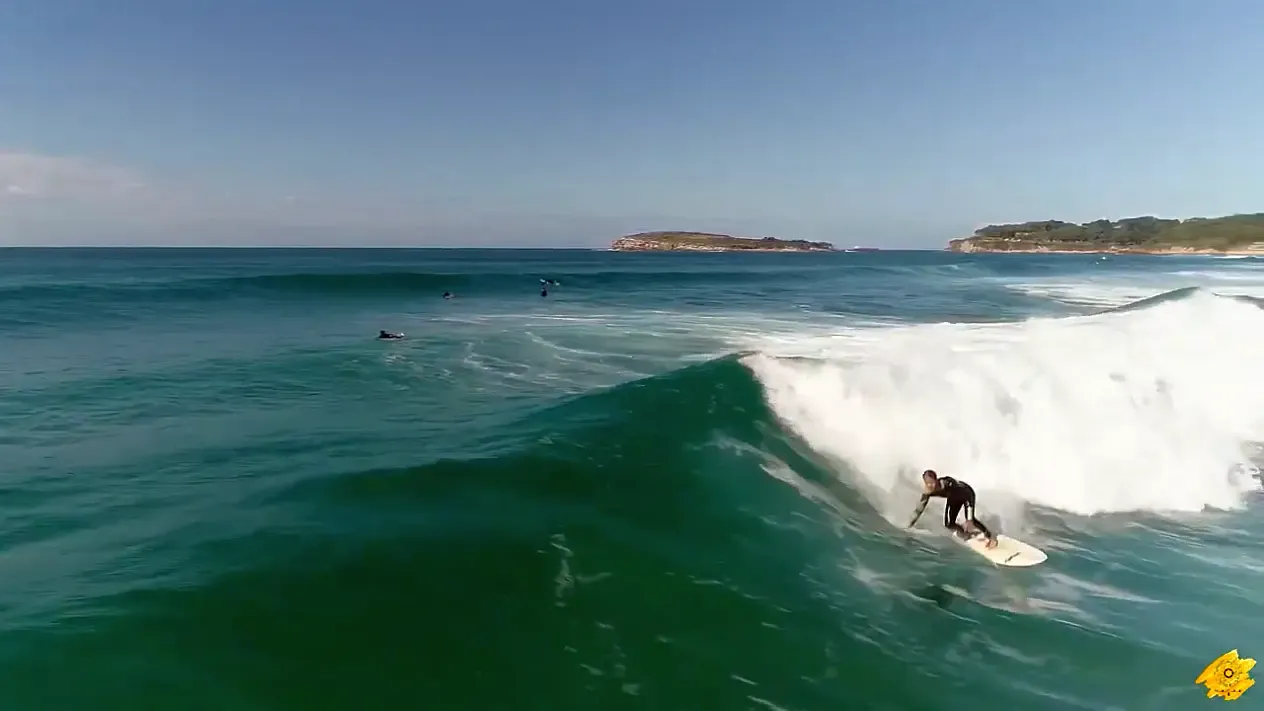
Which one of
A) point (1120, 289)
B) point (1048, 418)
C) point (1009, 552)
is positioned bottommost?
point (1009, 552)

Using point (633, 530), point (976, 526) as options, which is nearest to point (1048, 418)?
point (976, 526)

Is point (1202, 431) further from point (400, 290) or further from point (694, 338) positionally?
point (400, 290)

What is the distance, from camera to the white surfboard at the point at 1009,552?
34.1 ft

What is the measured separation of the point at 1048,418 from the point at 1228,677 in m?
9.47

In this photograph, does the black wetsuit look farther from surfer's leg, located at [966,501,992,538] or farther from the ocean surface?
the ocean surface

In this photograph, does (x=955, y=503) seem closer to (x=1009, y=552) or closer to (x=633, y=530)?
(x=1009, y=552)

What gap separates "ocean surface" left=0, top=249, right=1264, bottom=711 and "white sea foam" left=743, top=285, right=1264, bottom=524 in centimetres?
9

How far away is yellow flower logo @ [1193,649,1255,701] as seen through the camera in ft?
24.3

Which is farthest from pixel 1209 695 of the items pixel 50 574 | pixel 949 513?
pixel 50 574

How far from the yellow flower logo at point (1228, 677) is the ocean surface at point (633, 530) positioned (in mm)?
138

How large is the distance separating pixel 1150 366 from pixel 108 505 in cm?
2443

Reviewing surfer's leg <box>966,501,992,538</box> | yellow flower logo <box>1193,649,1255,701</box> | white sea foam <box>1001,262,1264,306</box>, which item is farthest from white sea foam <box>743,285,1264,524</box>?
white sea foam <box>1001,262,1264,306</box>

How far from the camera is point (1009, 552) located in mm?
10625

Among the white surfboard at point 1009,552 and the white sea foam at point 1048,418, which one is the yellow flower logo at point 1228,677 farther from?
the white sea foam at point 1048,418
